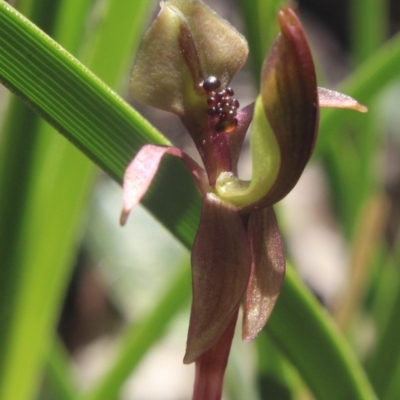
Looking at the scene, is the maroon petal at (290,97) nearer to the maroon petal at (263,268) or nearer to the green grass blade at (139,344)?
the maroon petal at (263,268)

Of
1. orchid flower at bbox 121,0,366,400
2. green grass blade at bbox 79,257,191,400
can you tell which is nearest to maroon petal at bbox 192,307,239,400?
orchid flower at bbox 121,0,366,400

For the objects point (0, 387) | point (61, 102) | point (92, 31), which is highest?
point (61, 102)

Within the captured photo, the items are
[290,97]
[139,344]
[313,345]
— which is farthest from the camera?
[139,344]

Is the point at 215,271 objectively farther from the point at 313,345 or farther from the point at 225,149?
the point at 313,345

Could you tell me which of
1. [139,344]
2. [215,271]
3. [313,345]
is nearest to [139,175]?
[215,271]

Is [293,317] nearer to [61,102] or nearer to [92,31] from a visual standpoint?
[61,102]

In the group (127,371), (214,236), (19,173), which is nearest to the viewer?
(214,236)

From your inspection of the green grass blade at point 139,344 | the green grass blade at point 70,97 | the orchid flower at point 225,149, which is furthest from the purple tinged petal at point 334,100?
the green grass blade at point 139,344

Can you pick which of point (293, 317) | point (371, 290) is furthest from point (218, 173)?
point (371, 290)
